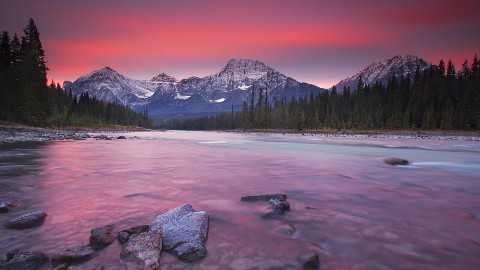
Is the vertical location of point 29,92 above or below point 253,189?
above

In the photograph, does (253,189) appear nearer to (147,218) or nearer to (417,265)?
(147,218)

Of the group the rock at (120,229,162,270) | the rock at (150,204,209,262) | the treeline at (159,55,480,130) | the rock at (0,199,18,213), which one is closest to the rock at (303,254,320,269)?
the rock at (150,204,209,262)

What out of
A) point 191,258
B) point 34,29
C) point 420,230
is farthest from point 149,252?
point 34,29

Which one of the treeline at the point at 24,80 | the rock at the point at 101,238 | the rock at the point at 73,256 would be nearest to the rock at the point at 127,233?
the rock at the point at 101,238

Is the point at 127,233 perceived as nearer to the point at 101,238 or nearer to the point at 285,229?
the point at 101,238

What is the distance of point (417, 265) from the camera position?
4.45 meters

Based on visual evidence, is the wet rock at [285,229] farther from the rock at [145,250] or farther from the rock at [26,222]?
the rock at [26,222]

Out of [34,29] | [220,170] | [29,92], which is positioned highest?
[34,29]

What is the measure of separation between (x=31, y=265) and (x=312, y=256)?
4249mm

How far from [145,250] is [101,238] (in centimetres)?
111

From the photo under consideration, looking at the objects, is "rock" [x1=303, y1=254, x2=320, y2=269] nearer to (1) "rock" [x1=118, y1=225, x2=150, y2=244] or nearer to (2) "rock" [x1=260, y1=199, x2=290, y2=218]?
(2) "rock" [x1=260, y1=199, x2=290, y2=218]

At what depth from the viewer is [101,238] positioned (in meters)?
4.90

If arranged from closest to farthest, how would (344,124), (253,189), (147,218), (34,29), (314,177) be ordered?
(147,218) → (253,189) → (314,177) → (34,29) → (344,124)

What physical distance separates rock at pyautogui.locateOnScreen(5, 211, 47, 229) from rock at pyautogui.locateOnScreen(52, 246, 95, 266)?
2.08 metres
